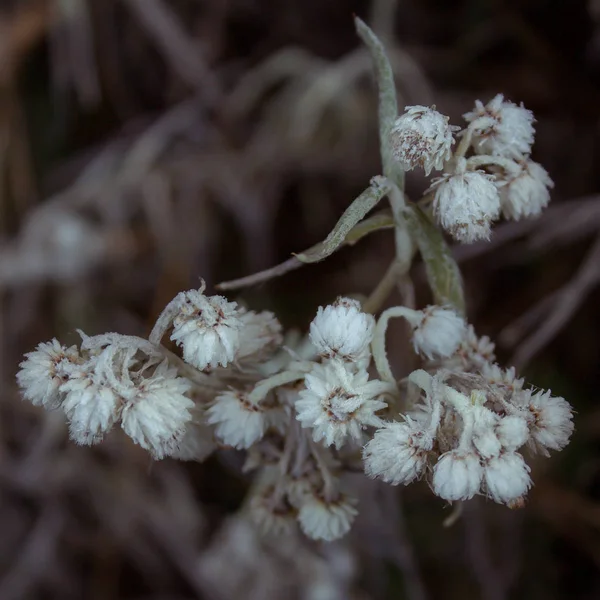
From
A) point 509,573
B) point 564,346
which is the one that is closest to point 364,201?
point 564,346

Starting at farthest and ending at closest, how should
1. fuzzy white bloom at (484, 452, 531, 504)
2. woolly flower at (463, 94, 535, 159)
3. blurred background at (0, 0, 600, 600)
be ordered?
blurred background at (0, 0, 600, 600) < woolly flower at (463, 94, 535, 159) < fuzzy white bloom at (484, 452, 531, 504)

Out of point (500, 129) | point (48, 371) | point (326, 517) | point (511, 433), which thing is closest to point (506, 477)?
point (511, 433)

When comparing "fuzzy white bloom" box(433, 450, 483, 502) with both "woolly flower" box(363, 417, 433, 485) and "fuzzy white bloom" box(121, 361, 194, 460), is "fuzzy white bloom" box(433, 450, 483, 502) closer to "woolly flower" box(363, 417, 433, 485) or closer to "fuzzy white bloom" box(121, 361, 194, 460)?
"woolly flower" box(363, 417, 433, 485)

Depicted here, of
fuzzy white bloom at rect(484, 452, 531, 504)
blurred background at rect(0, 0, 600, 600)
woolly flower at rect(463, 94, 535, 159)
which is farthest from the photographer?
blurred background at rect(0, 0, 600, 600)

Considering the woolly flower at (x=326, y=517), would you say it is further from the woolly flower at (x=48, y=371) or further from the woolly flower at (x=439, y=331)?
the woolly flower at (x=48, y=371)

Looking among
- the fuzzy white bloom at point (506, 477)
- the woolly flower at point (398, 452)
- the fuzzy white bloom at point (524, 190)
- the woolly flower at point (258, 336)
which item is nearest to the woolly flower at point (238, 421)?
the woolly flower at point (258, 336)

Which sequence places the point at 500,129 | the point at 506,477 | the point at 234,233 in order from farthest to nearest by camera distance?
the point at 234,233
the point at 500,129
the point at 506,477

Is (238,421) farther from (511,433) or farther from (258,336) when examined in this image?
(511,433)

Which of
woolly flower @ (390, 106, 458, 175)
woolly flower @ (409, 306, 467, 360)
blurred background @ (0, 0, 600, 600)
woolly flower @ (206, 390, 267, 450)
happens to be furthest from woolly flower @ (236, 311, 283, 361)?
blurred background @ (0, 0, 600, 600)
